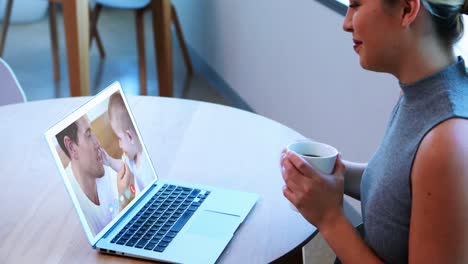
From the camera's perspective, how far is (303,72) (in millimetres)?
2717

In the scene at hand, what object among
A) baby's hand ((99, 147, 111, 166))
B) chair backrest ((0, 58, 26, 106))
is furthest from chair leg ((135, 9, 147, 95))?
baby's hand ((99, 147, 111, 166))

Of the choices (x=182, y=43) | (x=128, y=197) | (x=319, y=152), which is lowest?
(x=182, y=43)

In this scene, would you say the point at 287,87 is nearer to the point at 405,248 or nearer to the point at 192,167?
the point at 192,167

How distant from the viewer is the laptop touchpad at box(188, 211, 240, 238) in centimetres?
109

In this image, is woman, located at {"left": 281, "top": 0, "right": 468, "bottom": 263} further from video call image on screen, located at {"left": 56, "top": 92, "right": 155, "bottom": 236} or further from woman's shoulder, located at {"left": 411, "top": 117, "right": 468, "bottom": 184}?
video call image on screen, located at {"left": 56, "top": 92, "right": 155, "bottom": 236}

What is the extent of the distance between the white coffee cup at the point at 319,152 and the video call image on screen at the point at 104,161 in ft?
0.96

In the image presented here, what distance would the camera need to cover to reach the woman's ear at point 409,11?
34.8 inches

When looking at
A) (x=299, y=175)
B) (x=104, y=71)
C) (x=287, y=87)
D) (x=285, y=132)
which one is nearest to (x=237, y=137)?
(x=285, y=132)

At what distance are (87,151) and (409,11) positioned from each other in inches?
21.7

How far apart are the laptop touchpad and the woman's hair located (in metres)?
0.46

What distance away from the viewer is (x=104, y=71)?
13.5 feet

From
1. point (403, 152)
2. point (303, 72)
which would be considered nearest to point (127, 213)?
point (403, 152)

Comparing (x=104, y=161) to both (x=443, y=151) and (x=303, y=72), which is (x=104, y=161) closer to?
(x=443, y=151)

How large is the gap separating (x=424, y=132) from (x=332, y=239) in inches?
8.7
